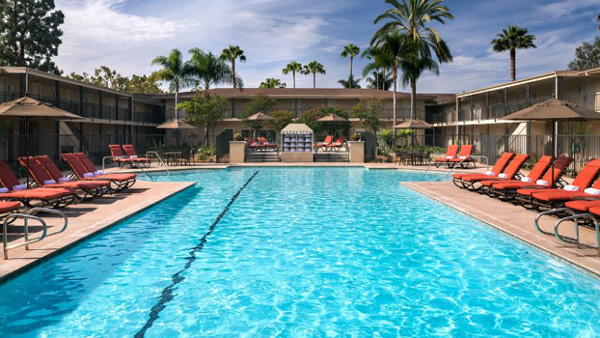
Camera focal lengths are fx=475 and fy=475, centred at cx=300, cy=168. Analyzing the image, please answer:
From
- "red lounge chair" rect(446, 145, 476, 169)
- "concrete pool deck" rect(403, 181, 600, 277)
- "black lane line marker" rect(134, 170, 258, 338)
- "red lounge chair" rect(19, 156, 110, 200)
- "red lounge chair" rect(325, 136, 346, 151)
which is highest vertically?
"red lounge chair" rect(325, 136, 346, 151)

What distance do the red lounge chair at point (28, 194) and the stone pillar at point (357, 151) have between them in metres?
20.6

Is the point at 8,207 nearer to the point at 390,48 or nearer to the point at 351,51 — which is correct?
the point at 390,48

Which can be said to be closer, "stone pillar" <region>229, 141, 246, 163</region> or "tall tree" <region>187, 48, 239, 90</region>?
"stone pillar" <region>229, 141, 246, 163</region>

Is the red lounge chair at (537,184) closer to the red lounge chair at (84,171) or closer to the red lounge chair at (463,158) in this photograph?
the red lounge chair at (84,171)

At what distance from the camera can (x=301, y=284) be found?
657cm

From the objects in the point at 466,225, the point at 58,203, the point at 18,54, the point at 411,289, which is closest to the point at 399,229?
the point at 466,225

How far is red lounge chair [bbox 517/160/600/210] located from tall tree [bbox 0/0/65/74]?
48.5 meters

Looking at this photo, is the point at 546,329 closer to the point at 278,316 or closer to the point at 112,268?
the point at 278,316

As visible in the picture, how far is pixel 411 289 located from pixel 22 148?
2586 centimetres

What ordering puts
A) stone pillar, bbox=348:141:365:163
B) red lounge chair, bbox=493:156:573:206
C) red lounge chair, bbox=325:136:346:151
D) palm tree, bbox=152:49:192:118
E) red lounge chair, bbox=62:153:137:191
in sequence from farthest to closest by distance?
palm tree, bbox=152:49:192:118 < red lounge chair, bbox=325:136:346:151 < stone pillar, bbox=348:141:365:163 < red lounge chair, bbox=62:153:137:191 < red lounge chair, bbox=493:156:573:206

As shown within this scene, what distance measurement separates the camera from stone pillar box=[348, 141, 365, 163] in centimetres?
3020

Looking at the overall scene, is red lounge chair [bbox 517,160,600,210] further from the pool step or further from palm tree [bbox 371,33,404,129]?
palm tree [bbox 371,33,404,129]

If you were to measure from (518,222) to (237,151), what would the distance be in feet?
72.6

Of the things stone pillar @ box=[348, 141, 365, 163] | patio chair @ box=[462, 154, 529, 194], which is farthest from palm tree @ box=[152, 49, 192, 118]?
patio chair @ box=[462, 154, 529, 194]
